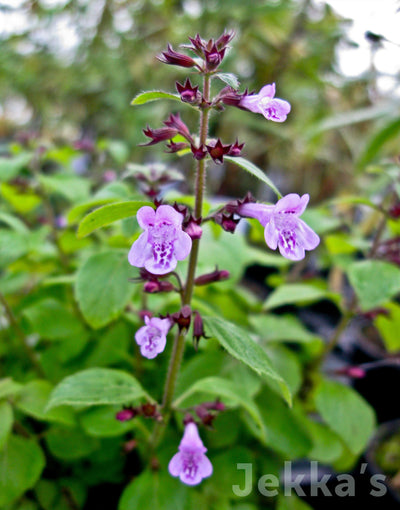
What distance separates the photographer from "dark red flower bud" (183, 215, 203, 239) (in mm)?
588

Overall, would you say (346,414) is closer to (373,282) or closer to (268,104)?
(373,282)

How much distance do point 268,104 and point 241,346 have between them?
1.13 ft

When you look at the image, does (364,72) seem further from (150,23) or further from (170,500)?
(170,500)

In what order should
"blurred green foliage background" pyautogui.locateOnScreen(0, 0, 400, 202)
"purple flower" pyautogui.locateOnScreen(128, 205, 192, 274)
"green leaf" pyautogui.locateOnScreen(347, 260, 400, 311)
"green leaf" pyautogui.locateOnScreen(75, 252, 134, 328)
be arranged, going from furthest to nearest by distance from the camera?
1. "blurred green foliage background" pyautogui.locateOnScreen(0, 0, 400, 202)
2. "green leaf" pyautogui.locateOnScreen(347, 260, 400, 311)
3. "green leaf" pyautogui.locateOnScreen(75, 252, 134, 328)
4. "purple flower" pyautogui.locateOnScreen(128, 205, 192, 274)

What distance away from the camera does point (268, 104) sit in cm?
60

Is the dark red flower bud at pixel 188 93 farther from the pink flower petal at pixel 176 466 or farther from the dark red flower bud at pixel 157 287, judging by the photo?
the pink flower petal at pixel 176 466

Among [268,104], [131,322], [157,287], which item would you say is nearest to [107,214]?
[157,287]

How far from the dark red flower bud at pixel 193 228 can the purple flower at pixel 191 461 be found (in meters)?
0.30

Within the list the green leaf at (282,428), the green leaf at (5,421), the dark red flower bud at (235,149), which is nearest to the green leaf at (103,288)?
the green leaf at (5,421)

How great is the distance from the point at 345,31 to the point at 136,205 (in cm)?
211

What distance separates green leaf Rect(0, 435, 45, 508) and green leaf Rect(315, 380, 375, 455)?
63cm

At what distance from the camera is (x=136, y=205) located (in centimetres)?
58

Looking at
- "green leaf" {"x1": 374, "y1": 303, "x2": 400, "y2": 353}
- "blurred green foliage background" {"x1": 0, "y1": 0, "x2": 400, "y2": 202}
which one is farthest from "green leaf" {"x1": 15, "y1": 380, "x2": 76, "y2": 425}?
"blurred green foliage background" {"x1": 0, "y1": 0, "x2": 400, "y2": 202}

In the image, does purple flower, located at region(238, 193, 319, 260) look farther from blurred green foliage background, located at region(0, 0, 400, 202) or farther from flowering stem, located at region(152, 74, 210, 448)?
blurred green foliage background, located at region(0, 0, 400, 202)
